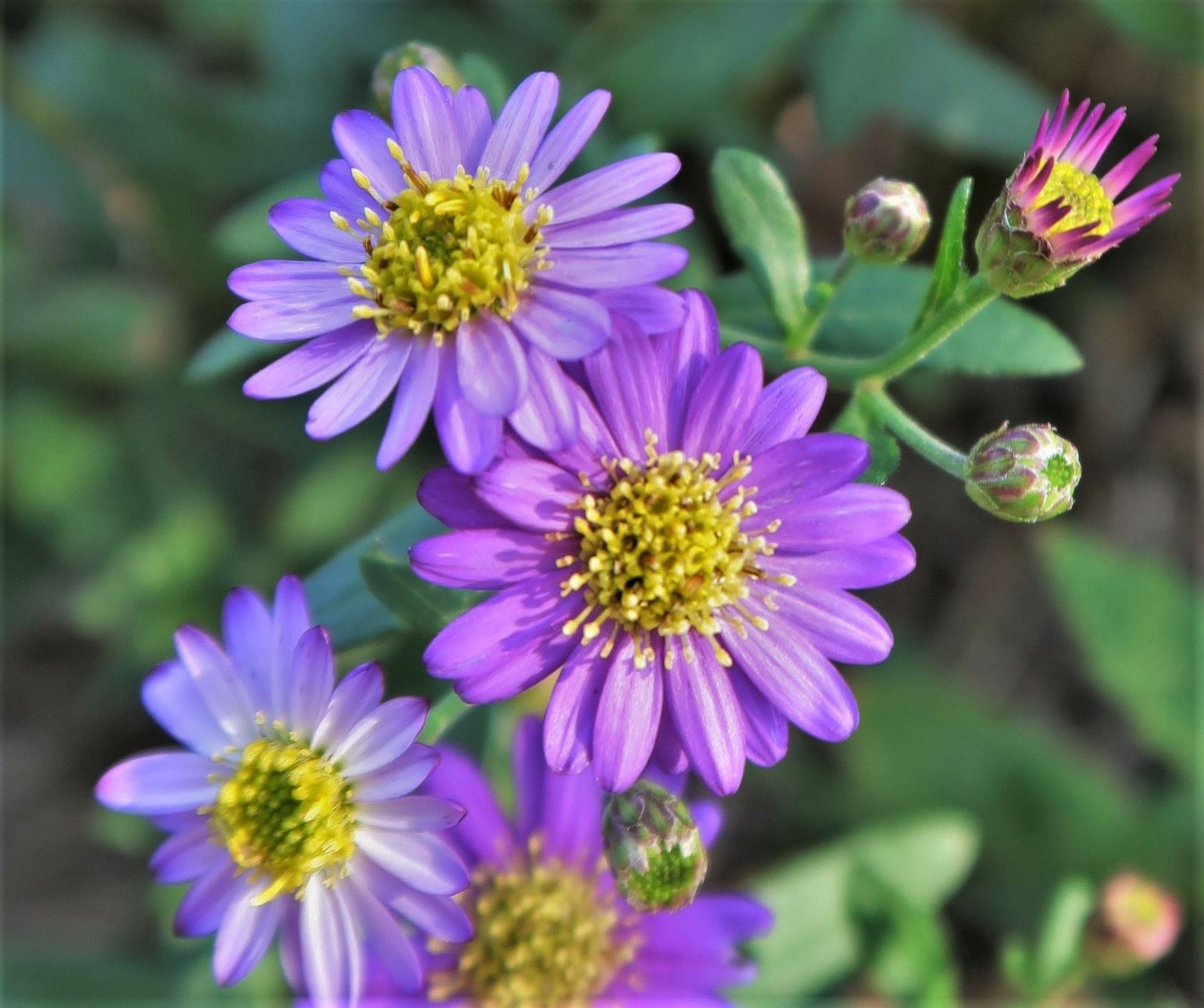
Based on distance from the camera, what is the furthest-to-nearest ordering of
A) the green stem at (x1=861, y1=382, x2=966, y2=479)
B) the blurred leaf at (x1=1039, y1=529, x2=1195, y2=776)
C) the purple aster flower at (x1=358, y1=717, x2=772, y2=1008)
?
the blurred leaf at (x1=1039, y1=529, x2=1195, y2=776), the purple aster flower at (x1=358, y1=717, x2=772, y2=1008), the green stem at (x1=861, y1=382, x2=966, y2=479)

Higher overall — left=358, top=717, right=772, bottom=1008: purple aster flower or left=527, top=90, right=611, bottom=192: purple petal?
left=527, top=90, right=611, bottom=192: purple petal

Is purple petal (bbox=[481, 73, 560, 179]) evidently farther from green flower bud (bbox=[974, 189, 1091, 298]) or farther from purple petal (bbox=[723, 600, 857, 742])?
purple petal (bbox=[723, 600, 857, 742])

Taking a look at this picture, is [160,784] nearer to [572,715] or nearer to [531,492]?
[572,715]

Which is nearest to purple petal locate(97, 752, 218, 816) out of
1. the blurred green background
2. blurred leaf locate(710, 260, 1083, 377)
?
the blurred green background

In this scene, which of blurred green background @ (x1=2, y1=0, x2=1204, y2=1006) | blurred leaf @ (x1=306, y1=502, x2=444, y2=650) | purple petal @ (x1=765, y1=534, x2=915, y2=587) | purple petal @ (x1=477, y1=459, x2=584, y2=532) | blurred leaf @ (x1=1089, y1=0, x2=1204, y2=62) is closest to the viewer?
purple petal @ (x1=477, y1=459, x2=584, y2=532)

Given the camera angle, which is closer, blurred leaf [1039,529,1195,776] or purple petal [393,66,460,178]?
purple petal [393,66,460,178]

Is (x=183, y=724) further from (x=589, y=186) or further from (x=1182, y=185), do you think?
(x=1182, y=185)
